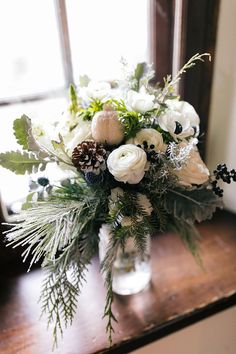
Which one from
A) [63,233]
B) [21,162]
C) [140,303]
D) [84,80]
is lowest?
[140,303]

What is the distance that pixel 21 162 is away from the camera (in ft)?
2.04

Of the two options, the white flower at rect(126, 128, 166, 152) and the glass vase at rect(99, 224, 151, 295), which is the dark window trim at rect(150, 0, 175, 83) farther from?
the glass vase at rect(99, 224, 151, 295)

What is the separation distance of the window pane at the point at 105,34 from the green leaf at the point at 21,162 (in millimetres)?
301

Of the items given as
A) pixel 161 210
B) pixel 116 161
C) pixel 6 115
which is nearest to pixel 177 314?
pixel 161 210

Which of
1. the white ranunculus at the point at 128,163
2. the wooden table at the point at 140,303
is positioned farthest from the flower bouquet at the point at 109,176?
the wooden table at the point at 140,303

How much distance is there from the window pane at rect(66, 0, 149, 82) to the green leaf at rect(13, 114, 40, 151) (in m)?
0.29

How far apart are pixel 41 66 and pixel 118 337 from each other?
0.67m

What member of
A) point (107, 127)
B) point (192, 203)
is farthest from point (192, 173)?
point (107, 127)

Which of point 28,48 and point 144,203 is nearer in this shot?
point 144,203

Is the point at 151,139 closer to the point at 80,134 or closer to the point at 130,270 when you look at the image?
the point at 80,134

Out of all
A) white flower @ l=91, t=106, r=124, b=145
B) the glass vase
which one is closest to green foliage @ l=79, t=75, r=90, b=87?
white flower @ l=91, t=106, r=124, b=145

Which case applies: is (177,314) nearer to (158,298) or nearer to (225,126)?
(158,298)

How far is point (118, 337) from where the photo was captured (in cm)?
72

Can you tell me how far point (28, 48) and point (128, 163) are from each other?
0.44 m
